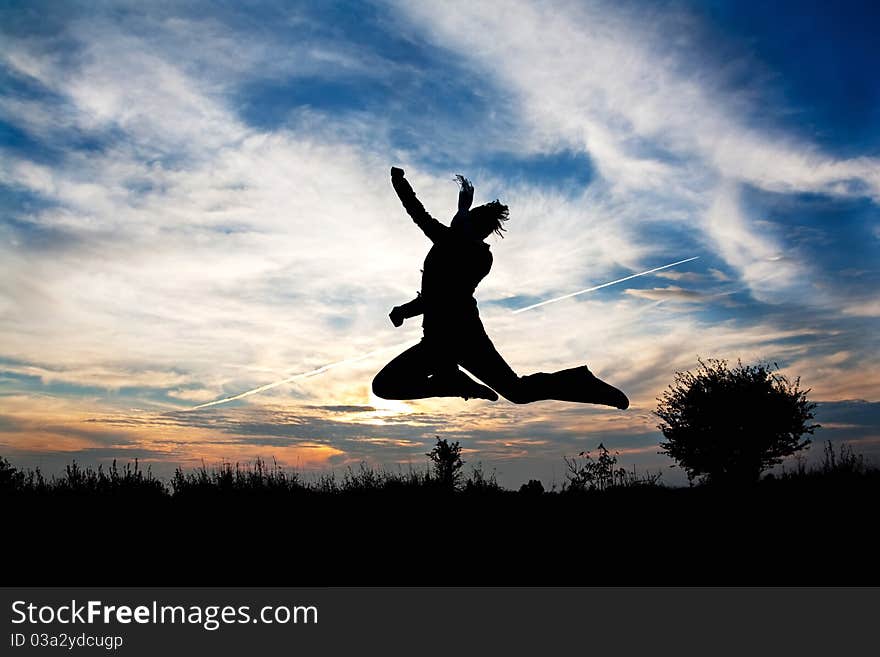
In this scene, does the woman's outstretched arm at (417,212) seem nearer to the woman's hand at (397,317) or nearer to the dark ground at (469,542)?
the woman's hand at (397,317)

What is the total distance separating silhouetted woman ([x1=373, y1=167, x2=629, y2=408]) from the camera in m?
7.48

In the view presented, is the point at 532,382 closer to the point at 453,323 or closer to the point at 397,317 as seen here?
the point at 453,323

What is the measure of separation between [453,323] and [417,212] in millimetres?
1398

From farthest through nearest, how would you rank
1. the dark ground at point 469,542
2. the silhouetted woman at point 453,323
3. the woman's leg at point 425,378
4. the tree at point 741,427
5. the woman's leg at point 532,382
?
the tree at point 741,427 < the woman's leg at point 532,382 < the silhouetted woman at point 453,323 < the woman's leg at point 425,378 < the dark ground at point 469,542

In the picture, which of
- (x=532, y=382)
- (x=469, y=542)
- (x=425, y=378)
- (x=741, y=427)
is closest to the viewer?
(x=425, y=378)

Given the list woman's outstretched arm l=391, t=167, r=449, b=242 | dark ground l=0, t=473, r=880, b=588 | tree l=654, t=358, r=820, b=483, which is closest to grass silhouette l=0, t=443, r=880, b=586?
dark ground l=0, t=473, r=880, b=588

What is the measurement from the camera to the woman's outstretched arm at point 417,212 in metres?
7.77

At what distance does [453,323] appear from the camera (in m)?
7.60

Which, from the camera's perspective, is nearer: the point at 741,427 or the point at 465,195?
the point at 465,195

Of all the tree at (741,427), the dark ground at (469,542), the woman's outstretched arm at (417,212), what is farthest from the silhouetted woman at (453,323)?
the tree at (741,427)

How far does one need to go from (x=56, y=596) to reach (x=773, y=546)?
→ 7625mm

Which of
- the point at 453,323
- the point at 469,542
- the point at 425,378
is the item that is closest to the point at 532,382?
the point at 453,323

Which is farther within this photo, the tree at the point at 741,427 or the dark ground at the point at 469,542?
the tree at the point at 741,427

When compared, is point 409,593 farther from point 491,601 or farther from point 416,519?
point 416,519
